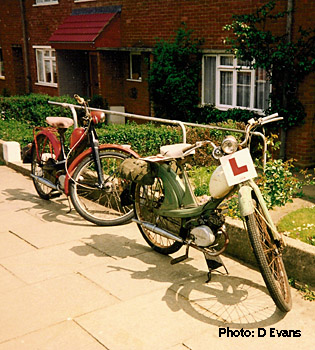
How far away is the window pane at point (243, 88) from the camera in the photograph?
36.8ft

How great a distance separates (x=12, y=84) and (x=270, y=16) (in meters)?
15.5

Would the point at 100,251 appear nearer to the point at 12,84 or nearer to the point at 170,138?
the point at 170,138

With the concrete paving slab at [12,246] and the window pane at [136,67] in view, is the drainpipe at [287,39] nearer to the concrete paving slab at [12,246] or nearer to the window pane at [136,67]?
the concrete paving slab at [12,246]

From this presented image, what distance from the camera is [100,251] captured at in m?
5.22

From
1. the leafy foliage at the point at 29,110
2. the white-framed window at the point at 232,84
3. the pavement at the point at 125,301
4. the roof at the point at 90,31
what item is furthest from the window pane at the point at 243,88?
the pavement at the point at 125,301

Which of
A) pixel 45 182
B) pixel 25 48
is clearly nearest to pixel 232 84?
pixel 45 182

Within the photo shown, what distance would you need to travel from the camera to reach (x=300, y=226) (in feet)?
16.3

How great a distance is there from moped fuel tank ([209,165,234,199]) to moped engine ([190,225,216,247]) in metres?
0.31

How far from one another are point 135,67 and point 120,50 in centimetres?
91

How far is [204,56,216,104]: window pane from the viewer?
39.8ft

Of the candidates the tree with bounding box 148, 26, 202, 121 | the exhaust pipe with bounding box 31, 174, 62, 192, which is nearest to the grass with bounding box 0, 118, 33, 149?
the exhaust pipe with bounding box 31, 174, 62, 192

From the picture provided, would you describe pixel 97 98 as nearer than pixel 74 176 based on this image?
No

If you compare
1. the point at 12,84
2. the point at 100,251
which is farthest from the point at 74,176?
the point at 12,84

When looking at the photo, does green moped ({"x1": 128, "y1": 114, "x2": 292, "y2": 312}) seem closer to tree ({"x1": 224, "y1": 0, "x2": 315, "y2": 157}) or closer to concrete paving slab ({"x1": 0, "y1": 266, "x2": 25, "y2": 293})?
concrete paving slab ({"x1": 0, "y1": 266, "x2": 25, "y2": 293})
